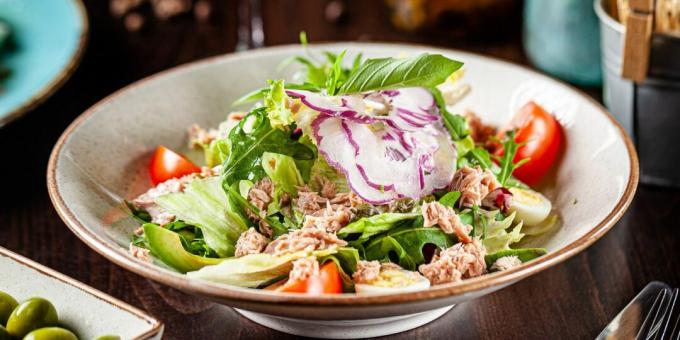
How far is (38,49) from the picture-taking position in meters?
3.64

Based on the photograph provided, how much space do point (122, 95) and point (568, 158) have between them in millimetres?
1365

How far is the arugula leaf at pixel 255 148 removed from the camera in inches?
83.0

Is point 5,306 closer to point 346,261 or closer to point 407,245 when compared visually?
point 346,261

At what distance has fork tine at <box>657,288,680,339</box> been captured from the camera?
6.75 ft

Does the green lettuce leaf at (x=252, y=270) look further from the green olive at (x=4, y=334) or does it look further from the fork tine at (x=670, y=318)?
the fork tine at (x=670, y=318)

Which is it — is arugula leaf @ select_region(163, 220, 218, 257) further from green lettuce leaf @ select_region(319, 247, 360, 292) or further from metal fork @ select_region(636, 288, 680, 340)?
metal fork @ select_region(636, 288, 680, 340)

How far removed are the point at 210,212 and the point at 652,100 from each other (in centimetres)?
155

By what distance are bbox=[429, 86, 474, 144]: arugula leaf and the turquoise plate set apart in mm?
1444

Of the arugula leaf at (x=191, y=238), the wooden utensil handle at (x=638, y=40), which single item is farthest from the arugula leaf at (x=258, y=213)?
the wooden utensil handle at (x=638, y=40)

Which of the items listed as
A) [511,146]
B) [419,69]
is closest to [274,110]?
[419,69]

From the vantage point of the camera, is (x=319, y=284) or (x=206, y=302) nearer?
(x=319, y=284)

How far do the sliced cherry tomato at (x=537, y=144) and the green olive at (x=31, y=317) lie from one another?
136 cm

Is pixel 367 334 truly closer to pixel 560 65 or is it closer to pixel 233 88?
pixel 233 88

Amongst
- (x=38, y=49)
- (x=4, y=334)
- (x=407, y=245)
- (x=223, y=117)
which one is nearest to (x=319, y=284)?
(x=407, y=245)
